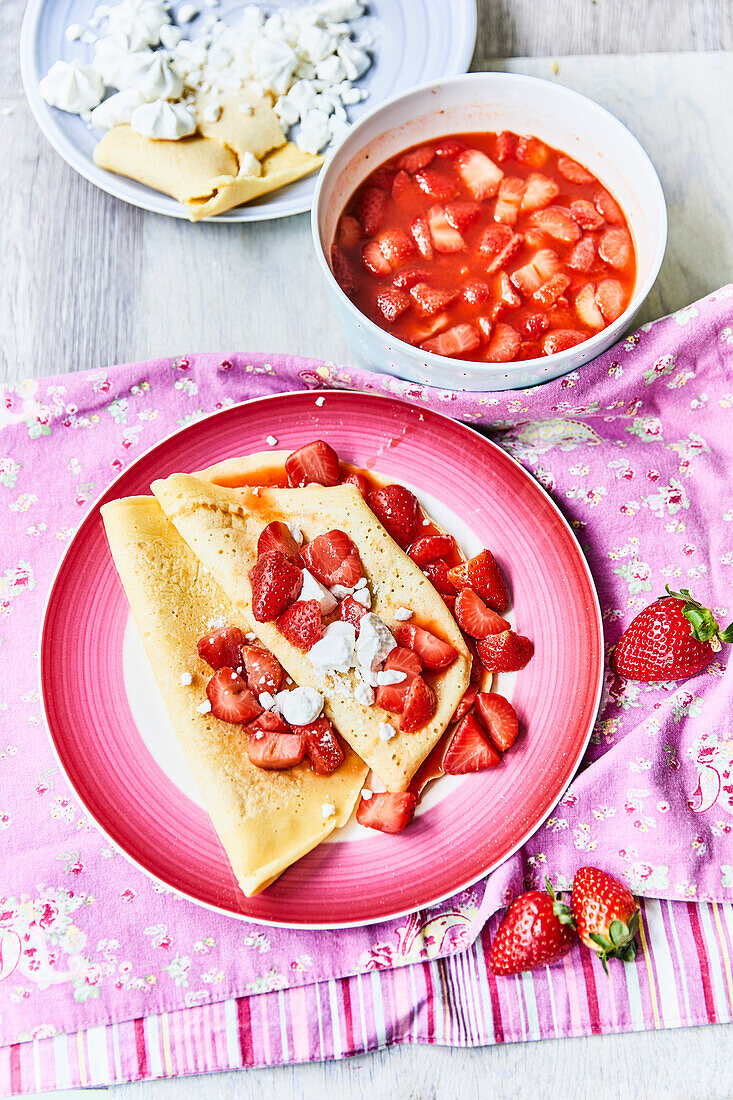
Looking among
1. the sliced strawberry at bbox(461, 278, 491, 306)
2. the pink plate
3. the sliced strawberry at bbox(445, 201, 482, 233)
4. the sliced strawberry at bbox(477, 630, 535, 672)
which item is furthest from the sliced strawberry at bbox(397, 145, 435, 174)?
the sliced strawberry at bbox(477, 630, 535, 672)

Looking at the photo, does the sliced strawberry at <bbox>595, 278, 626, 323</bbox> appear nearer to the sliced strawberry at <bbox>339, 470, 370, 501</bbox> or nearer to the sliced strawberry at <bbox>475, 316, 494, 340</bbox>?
the sliced strawberry at <bbox>475, 316, 494, 340</bbox>

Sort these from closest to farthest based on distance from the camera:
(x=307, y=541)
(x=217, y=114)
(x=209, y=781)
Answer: (x=209, y=781) → (x=307, y=541) → (x=217, y=114)

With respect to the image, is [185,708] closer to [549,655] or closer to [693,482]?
[549,655]

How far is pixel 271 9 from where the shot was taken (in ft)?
9.27

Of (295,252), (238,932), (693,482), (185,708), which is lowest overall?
(238,932)

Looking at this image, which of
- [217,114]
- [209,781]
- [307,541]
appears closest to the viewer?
[209,781]

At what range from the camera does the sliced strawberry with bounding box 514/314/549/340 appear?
2340 mm

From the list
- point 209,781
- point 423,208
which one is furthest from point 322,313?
point 209,781

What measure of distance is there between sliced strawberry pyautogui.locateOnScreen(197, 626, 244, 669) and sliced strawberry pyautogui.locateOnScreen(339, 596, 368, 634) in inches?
11.0

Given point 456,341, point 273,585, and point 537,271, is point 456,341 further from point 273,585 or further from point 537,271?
point 273,585

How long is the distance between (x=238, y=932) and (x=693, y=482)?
1.70 metres

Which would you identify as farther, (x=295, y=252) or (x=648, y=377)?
(x=295, y=252)

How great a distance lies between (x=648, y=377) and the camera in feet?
8.29

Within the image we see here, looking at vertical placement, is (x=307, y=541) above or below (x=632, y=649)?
above
